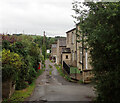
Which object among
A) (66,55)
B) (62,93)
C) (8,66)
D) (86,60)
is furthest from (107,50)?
(66,55)

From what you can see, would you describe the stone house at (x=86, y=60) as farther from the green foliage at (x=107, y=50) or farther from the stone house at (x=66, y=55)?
the stone house at (x=66, y=55)

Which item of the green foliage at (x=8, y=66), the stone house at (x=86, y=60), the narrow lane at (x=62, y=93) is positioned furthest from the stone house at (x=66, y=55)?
the green foliage at (x=8, y=66)

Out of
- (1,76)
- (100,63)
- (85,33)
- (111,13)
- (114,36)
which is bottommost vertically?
(1,76)

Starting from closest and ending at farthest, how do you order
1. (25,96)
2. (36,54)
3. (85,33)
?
(85,33) < (25,96) < (36,54)

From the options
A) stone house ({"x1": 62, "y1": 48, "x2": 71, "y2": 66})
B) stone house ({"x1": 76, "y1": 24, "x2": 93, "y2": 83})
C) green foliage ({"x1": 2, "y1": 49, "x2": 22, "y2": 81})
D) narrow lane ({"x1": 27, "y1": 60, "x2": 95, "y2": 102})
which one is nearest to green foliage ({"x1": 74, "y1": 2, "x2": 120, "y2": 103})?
stone house ({"x1": 76, "y1": 24, "x2": 93, "y2": 83})

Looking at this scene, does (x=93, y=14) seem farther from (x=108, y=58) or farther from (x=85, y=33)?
(x=108, y=58)

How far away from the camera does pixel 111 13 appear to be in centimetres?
546

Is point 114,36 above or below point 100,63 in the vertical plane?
above

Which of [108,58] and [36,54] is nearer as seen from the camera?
[108,58]

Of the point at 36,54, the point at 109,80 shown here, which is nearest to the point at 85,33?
the point at 109,80

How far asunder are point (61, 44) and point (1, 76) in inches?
999

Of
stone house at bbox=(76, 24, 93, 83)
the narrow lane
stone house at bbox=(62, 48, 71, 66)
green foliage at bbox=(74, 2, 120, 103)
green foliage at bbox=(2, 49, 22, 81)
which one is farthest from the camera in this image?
stone house at bbox=(62, 48, 71, 66)

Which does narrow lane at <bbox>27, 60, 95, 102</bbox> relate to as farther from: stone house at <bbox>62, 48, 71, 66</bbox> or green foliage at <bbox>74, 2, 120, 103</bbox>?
stone house at <bbox>62, 48, 71, 66</bbox>

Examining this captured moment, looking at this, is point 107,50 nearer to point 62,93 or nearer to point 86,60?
point 62,93
